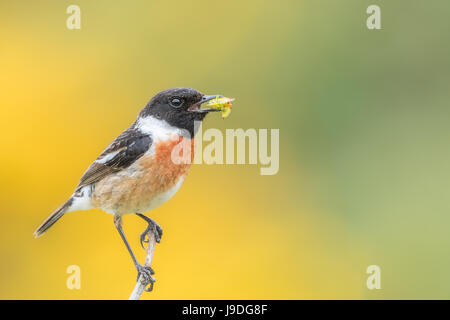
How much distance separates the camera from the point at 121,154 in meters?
5.77

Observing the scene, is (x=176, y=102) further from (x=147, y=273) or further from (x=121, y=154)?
(x=147, y=273)

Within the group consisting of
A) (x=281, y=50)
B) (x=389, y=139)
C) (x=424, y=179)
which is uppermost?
(x=281, y=50)

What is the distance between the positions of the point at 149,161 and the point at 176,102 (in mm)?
554

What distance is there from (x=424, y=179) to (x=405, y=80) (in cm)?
146

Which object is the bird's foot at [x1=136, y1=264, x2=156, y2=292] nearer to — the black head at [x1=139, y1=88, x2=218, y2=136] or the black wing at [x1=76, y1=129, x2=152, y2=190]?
the black wing at [x1=76, y1=129, x2=152, y2=190]

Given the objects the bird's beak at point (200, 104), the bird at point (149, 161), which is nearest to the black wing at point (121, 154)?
the bird at point (149, 161)

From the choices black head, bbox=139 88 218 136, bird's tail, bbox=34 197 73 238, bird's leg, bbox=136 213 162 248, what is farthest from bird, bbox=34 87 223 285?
bird's leg, bbox=136 213 162 248

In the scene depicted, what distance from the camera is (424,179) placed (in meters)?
8.48

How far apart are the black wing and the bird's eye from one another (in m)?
0.35

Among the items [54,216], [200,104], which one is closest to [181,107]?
[200,104]

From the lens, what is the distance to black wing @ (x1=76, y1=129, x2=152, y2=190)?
5.70 m

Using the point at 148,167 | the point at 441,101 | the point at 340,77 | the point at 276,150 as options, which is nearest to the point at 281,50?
the point at 340,77

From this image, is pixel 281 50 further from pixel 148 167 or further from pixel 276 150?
pixel 148 167

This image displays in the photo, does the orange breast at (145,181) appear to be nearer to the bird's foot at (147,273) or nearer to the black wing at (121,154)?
the black wing at (121,154)
